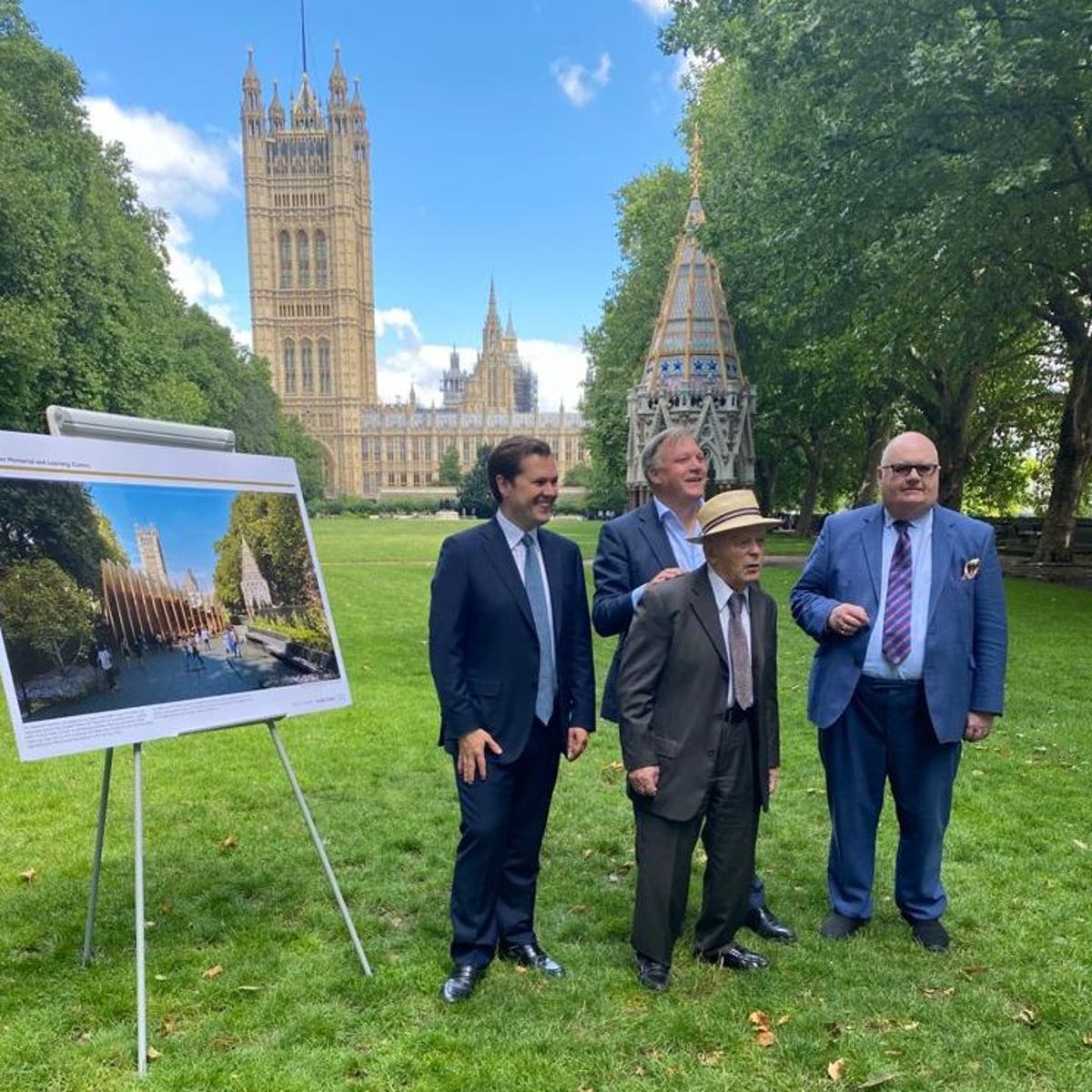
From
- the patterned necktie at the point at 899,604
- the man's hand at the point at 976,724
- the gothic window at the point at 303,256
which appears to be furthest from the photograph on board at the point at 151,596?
the gothic window at the point at 303,256

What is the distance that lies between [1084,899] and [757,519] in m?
2.84

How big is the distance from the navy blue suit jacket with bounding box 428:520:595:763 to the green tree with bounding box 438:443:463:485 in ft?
352

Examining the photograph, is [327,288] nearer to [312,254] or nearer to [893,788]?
[312,254]

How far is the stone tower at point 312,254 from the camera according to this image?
343 feet

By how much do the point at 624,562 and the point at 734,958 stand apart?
1773 millimetres

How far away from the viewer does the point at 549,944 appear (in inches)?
150

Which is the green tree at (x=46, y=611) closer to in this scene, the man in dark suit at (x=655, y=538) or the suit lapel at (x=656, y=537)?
the man in dark suit at (x=655, y=538)

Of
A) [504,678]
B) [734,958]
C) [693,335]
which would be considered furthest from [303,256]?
[734,958]

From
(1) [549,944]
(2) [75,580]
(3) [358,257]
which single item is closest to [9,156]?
(2) [75,580]

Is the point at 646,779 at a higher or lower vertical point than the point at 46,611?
lower

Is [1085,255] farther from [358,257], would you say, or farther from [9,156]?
[358,257]

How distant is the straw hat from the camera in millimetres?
3119

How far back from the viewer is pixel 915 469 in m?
3.53

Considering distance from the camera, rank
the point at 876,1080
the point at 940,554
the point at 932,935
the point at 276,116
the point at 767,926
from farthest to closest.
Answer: the point at 276,116 → the point at 767,926 → the point at 932,935 → the point at 940,554 → the point at 876,1080
